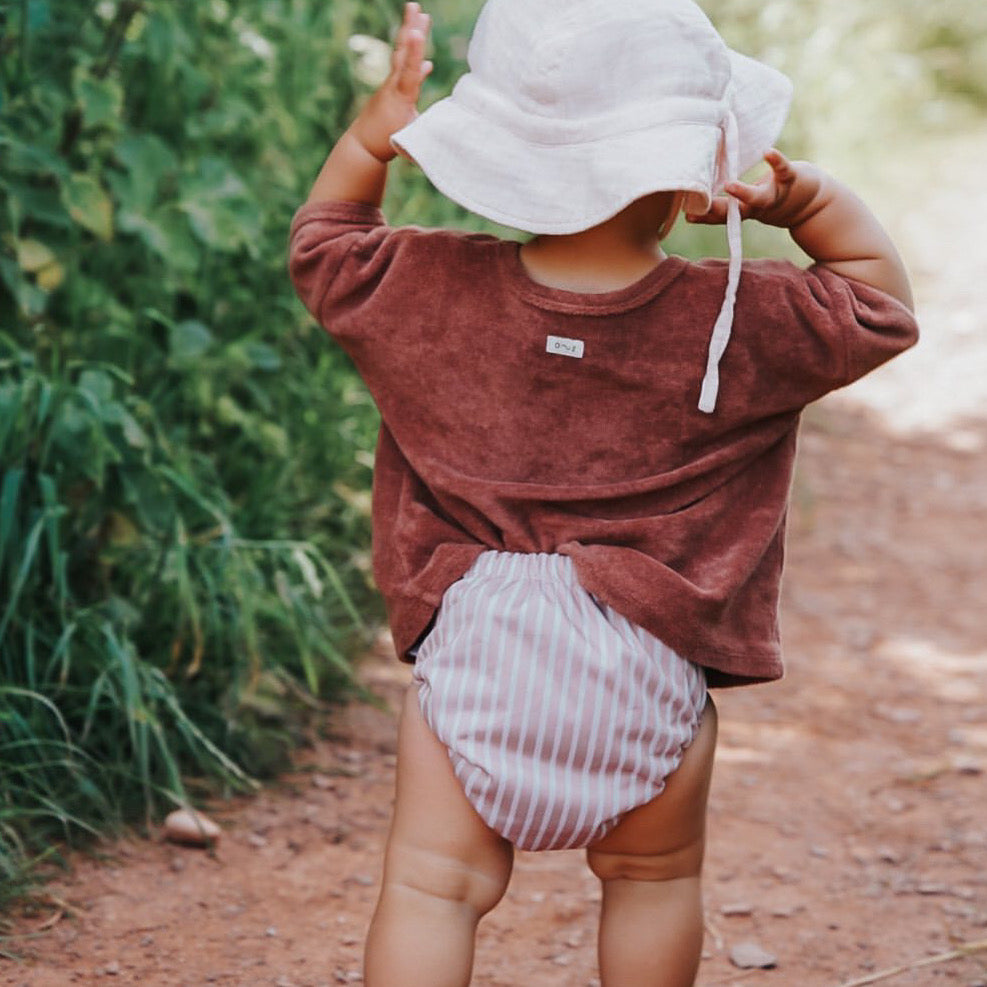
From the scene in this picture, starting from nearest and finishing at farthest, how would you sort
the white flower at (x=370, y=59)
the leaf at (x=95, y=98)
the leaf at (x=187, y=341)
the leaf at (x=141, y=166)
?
the leaf at (x=95, y=98) < the leaf at (x=141, y=166) < the leaf at (x=187, y=341) < the white flower at (x=370, y=59)

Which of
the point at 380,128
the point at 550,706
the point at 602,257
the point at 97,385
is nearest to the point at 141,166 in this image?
the point at 97,385

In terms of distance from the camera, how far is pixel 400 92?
6.32 feet

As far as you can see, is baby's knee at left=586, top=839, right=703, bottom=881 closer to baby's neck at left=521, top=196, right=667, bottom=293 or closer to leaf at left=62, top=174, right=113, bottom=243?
baby's neck at left=521, top=196, right=667, bottom=293

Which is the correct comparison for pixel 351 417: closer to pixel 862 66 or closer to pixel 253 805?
pixel 253 805

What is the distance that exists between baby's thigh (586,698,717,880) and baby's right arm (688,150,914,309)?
21.9 inches

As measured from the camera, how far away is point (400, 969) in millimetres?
1813

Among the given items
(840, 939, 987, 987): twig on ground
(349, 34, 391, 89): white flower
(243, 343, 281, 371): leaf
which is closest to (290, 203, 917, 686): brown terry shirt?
(840, 939, 987, 987): twig on ground

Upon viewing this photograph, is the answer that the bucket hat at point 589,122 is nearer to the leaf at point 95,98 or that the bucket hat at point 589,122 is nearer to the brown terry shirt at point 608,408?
the brown terry shirt at point 608,408

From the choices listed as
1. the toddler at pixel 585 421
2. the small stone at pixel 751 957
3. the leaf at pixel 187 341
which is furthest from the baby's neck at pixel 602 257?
the leaf at pixel 187 341

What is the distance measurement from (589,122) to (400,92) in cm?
30

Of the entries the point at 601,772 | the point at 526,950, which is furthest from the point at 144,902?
the point at 601,772

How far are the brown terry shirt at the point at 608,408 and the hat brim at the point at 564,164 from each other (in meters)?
0.09

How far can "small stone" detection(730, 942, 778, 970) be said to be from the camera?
2.51 m

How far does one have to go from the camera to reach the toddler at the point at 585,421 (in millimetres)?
1756
